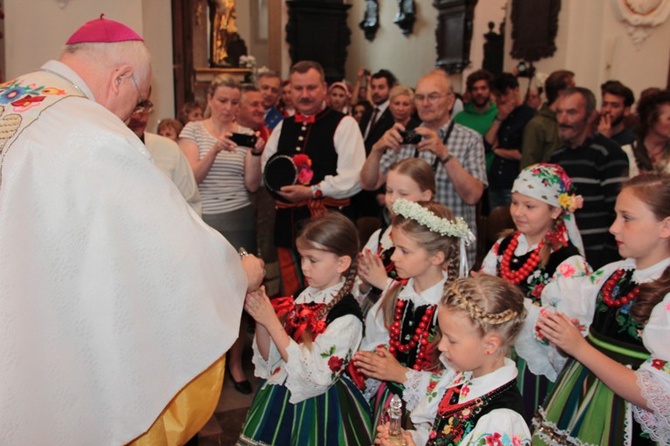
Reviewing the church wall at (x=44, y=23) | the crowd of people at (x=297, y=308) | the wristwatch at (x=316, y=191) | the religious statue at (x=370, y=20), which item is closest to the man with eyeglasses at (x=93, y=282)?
the crowd of people at (x=297, y=308)

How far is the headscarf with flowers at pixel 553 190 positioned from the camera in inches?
111

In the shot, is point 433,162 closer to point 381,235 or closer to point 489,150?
point 381,235

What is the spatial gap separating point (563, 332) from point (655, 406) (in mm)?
318

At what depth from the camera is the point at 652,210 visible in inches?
84.2

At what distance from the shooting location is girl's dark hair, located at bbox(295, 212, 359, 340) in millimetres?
2543

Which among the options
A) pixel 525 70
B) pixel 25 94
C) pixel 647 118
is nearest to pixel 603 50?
pixel 525 70

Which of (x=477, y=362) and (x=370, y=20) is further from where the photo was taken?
(x=370, y=20)

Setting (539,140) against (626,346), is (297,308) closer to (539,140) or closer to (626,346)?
(626,346)

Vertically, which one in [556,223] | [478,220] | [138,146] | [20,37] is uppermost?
[20,37]

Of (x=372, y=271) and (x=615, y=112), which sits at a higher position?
(x=615, y=112)

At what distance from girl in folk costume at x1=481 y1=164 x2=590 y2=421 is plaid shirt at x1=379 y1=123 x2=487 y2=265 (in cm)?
70

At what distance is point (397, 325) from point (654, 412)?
89 cm

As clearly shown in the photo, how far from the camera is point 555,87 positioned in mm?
5336

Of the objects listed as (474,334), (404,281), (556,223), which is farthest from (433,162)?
(474,334)
